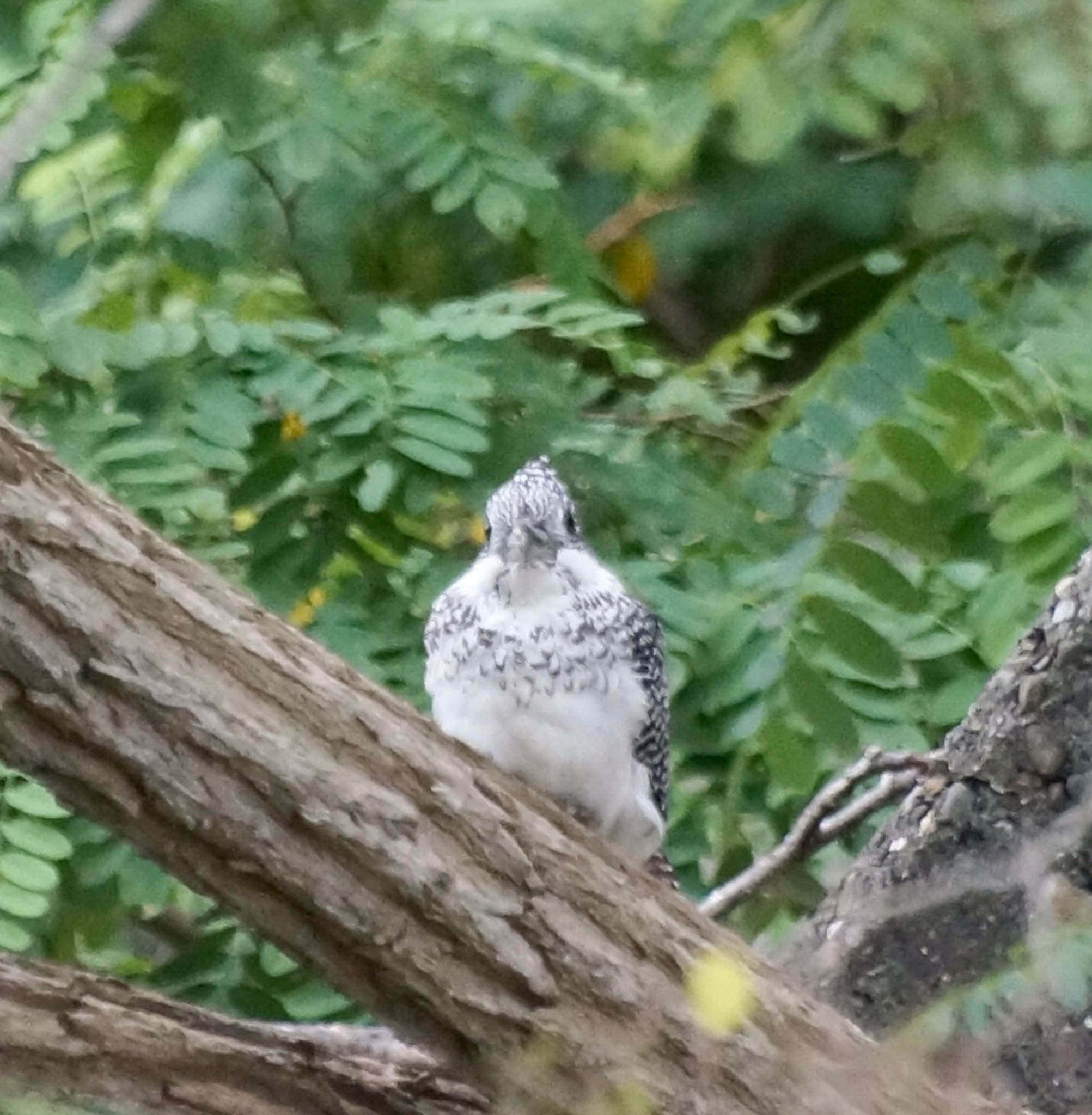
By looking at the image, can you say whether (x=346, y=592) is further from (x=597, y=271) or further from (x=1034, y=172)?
(x=1034, y=172)

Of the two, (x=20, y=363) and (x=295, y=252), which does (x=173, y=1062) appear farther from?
(x=295, y=252)

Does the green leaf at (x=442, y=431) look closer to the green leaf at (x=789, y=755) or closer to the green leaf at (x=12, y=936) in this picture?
the green leaf at (x=789, y=755)

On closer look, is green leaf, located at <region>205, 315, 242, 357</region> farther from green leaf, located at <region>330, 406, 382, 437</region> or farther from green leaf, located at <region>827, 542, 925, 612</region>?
green leaf, located at <region>827, 542, 925, 612</region>

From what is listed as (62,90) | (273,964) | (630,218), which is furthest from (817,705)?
(630,218)

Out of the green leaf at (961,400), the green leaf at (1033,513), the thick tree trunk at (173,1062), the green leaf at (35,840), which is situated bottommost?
the green leaf at (35,840)

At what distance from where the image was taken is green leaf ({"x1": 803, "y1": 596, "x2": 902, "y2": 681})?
1.67m

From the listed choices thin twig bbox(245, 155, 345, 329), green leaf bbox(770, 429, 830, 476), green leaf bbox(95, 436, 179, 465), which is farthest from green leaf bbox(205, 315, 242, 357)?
green leaf bbox(770, 429, 830, 476)

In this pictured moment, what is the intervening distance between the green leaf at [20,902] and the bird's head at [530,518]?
54 cm

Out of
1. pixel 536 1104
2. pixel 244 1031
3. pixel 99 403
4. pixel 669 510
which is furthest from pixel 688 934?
pixel 99 403

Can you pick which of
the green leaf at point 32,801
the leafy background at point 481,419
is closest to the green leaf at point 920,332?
the leafy background at point 481,419

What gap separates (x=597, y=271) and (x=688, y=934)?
1102mm

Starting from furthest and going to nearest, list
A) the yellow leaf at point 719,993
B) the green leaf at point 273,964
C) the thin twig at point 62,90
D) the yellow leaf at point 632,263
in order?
the yellow leaf at point 632,263
the green leaf at point 273,964
the yellow leaf at point 719,993
the thin twig at point 62,90

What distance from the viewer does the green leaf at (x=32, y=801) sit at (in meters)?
1.65

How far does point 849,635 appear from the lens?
1672mm
